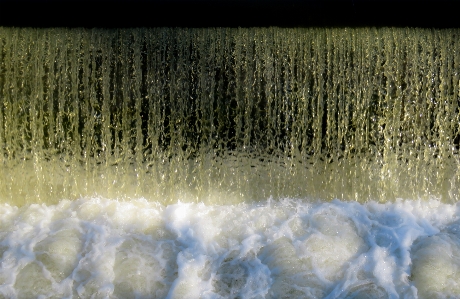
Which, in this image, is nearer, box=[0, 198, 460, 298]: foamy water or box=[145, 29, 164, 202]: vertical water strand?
box=[0, 198, 460, 298]: foamy water

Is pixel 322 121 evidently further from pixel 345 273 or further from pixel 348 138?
pixel 345 273

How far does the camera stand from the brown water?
4.79m

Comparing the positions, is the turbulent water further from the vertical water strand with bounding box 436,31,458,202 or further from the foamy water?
the foamy water

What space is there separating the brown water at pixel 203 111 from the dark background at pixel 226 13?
3.8 inches

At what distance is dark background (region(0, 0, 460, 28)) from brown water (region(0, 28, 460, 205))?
0.10m

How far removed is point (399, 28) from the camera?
191 inches

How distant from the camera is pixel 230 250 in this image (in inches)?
165

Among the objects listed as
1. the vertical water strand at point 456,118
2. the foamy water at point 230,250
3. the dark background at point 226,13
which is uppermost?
the dark background at point 226,13

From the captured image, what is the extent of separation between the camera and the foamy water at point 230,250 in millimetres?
3854

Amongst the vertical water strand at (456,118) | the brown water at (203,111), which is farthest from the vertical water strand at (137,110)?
the vertical water strand at (456,118)

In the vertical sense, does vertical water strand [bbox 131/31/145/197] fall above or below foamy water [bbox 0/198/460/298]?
above

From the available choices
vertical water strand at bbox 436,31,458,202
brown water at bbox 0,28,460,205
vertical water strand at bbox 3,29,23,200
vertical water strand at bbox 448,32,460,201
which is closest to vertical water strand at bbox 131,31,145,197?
brown water at bbox 0,28,460,205

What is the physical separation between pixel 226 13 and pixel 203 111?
33.1 inches

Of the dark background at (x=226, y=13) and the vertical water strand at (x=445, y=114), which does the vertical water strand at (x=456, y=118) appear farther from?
the dark background at (x=226, y=13)
